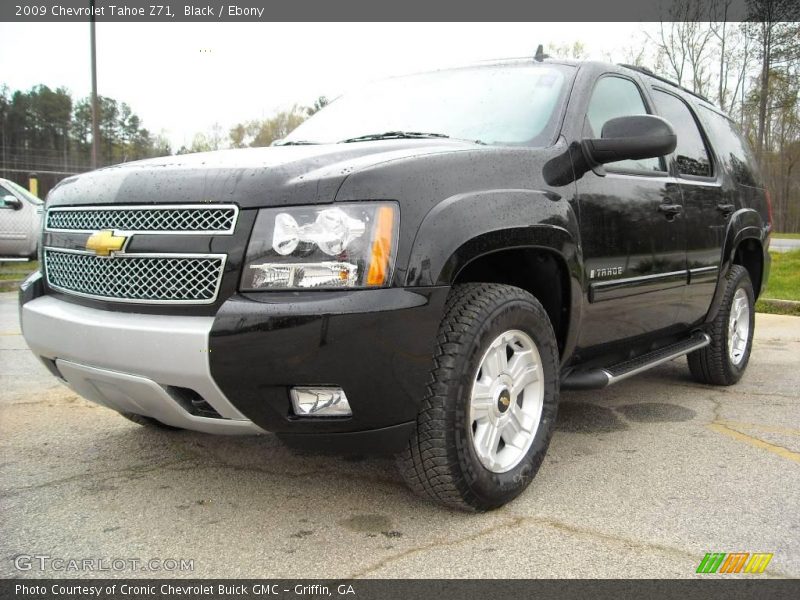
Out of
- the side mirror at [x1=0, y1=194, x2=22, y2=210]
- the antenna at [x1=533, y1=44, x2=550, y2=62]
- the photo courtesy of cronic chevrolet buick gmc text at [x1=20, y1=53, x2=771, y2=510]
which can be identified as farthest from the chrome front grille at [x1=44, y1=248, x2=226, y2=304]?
the side mirror at [x1=0, y1=194, x2=22, y2=210]

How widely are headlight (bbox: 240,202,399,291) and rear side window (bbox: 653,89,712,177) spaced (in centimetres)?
249

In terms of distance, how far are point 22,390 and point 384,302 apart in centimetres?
327

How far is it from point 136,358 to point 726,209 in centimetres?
369

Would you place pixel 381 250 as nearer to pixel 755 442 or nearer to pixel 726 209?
pixel 755 442

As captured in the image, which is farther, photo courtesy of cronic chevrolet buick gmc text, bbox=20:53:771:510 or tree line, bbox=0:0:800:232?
tree line, bbox=0:0:800:232

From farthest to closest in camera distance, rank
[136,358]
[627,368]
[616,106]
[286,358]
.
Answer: [616,106]
[627,368]
[136,358]
[286,358]

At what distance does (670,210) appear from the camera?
378 centimetres

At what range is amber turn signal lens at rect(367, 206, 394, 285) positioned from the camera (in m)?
2.27

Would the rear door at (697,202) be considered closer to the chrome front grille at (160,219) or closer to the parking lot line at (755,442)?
the parking lot line at (755,442)

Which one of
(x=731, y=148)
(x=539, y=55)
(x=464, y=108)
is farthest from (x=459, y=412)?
(x=731, y=148)

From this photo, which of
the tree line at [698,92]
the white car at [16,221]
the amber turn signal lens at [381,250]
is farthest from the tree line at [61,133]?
the amber turn signal lens at [381,250]

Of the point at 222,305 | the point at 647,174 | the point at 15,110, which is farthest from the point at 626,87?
the point at 15,110

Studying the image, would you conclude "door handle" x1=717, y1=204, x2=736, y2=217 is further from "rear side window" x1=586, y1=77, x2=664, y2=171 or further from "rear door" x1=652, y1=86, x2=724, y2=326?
"rear side window" x1=586, y1=77, x2=664, y2=171

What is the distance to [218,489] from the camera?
9.59 feet
